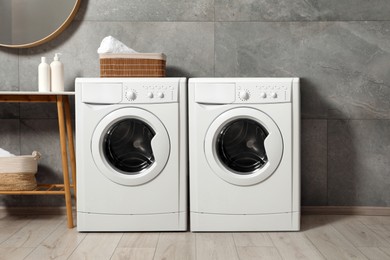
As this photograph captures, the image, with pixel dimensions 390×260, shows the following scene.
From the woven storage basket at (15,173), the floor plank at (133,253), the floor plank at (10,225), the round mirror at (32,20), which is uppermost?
the round mirror at (32,20)

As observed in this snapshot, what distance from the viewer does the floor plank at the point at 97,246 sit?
7.51ft

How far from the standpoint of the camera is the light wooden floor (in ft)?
7.54

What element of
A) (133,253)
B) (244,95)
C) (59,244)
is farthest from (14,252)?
(244,95)

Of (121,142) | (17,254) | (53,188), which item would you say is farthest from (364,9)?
(17,254)

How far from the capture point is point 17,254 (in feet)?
7.61

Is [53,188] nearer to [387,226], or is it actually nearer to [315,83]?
[315,83]

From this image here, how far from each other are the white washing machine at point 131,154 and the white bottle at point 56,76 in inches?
11.1

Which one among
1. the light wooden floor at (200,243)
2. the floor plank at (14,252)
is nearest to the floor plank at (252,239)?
the light wooden floor at (200,243)

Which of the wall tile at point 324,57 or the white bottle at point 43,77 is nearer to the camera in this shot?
the white bottle at point 43,77

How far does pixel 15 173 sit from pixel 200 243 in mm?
1068

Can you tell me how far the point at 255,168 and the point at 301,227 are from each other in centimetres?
42

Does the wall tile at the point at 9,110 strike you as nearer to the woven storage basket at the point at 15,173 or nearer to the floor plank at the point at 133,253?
the woven storage basket at the point at 15,173

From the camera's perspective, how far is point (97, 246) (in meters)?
2.45

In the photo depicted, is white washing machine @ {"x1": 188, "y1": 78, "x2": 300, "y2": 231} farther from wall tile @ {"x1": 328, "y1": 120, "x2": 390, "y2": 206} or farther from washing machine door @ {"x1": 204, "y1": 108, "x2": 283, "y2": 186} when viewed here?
wall tile @ {"x1": 328, "y1": 120, "x2": 390, "y2": 206}
